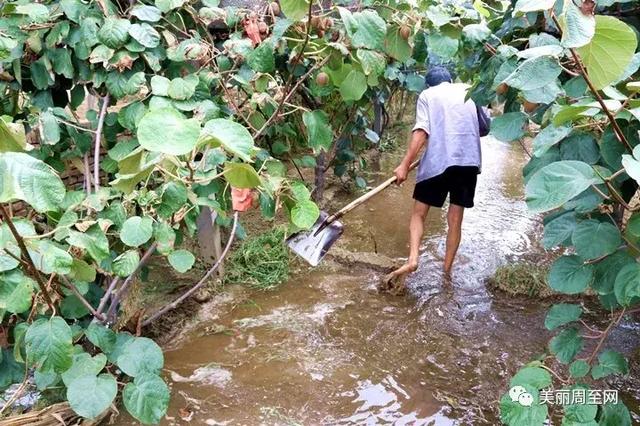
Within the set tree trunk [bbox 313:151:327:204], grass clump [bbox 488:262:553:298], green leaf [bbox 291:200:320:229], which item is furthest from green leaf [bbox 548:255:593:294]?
tree trunk [bbox 313:151:327:204]

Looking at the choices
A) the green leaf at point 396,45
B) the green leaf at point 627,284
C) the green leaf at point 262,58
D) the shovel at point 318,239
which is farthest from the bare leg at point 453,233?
the green leaf at point 627,284

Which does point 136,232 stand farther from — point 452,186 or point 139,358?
point 452,186

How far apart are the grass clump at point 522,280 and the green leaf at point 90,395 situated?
8.63ft

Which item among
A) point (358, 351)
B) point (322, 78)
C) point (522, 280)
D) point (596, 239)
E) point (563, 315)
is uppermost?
point (322, 78)

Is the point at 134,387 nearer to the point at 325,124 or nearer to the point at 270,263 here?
the point at 325,124

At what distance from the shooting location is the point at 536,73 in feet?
3.79

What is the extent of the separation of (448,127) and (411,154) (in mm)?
298

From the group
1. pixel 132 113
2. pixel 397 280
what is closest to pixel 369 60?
pixel 132 113

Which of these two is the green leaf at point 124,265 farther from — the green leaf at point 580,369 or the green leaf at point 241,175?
the green leaf at point 580,369

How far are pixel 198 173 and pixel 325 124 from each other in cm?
93

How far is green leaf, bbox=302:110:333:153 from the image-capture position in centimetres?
228

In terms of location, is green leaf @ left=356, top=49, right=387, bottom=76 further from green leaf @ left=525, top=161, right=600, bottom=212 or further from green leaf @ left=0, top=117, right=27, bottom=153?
green leaf @ left=0, top=117, right=27, bottom=153

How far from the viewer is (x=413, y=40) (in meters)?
2.40

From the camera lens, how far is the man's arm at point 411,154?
3.49 metres
